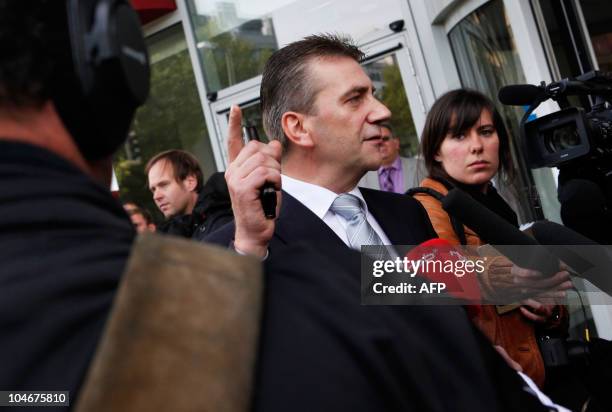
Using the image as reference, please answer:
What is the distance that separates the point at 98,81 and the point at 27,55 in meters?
0.09

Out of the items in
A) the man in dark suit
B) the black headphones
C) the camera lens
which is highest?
the camera lens

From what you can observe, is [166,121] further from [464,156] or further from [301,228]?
[301,228]

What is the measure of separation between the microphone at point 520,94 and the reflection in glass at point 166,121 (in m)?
5.54

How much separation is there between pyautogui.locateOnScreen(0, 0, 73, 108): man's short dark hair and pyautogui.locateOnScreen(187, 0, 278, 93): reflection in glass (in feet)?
19.2

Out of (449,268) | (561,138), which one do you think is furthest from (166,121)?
(449,268)

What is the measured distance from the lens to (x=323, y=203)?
234 cm

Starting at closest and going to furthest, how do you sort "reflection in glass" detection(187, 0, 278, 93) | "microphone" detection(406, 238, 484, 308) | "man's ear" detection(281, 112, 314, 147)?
"microphone" detection(406, 238, 484, 308), "man's ear" detection(281, 112, 314, 147), "reflection in glass" detection(187, 0, 278, 93)

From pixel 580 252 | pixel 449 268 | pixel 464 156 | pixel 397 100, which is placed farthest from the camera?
pixel 397 100

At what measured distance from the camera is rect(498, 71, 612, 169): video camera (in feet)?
6.45

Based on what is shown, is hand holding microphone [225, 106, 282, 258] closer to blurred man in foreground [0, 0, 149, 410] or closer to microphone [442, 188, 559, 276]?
microphone [442, 188, 559, 276]

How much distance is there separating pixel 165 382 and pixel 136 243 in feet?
0.49

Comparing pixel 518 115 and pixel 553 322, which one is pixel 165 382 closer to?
pixel 553 322

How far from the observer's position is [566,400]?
208 cm

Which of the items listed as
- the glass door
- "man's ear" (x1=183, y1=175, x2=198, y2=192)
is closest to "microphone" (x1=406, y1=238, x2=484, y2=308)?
"man's ear" (x1=183, y1=175, x2=198, y2=192)
